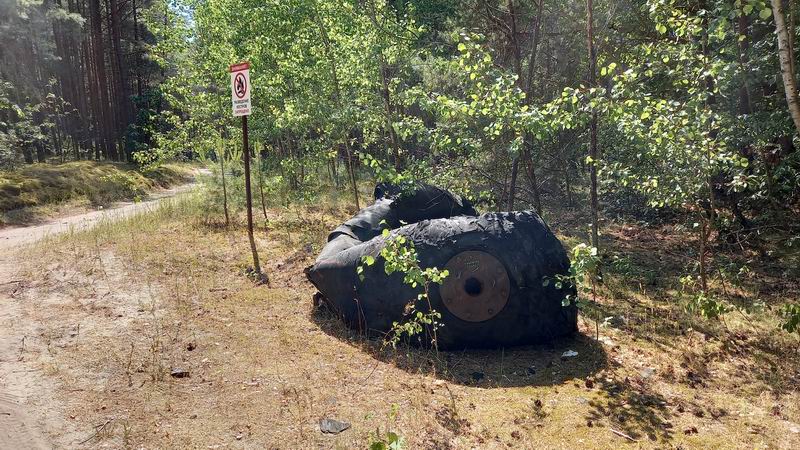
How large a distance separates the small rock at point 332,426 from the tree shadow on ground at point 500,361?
110 centimetres

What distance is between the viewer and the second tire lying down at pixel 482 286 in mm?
4891

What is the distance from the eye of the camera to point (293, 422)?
3691mm

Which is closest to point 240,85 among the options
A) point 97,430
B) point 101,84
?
point 97,430

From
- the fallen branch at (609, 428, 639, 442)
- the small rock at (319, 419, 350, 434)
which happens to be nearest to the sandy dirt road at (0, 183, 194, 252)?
the small rock at (319, 419, 350, 434)

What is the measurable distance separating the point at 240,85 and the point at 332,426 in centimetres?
515

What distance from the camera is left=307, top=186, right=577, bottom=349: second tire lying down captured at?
4891mm

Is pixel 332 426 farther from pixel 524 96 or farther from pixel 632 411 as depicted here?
pixel 524 96

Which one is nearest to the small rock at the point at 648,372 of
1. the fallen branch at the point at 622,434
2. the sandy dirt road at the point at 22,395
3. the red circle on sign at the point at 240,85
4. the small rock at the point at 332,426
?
the fallen branch at the point at 622,434

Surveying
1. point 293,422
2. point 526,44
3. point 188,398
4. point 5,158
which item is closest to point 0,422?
point 188,398

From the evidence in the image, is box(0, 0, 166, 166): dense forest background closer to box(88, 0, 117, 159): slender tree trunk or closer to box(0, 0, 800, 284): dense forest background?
box(88, 0, 117, 159): slender tree trunk

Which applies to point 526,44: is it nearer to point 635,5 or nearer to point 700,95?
point 635,5

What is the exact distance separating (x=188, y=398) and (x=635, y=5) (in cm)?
1103

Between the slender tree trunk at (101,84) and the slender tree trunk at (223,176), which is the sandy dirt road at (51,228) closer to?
the slender tree trunk at (223,176)

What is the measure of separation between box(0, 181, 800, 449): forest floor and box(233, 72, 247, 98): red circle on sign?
2.75 meters
